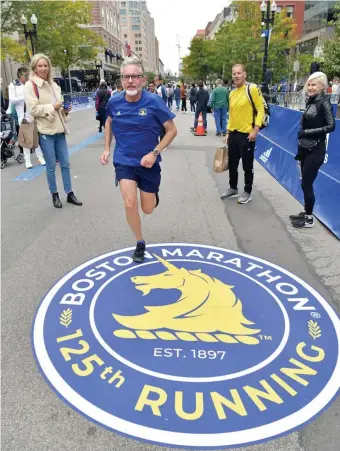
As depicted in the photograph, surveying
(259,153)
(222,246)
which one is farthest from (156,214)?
(259,153)

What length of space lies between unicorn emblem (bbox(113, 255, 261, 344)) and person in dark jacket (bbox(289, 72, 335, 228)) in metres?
2.19

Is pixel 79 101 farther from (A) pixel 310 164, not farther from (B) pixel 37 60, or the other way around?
(A) pixel 310 164

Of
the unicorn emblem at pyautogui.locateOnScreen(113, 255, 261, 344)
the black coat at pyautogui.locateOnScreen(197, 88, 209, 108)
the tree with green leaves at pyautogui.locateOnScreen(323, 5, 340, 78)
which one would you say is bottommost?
the unicorn emblem at pyautogui.locateOnScreen(113, 255, 261, 344)

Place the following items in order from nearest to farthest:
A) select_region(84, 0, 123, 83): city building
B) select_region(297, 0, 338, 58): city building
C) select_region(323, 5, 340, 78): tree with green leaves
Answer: select_region(323, 5, 340, 78): tree with green leaves → select_region(297, 0, 338, 58): city building → select_region(84, 0, 123, 83): city building

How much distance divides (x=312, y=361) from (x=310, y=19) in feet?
200

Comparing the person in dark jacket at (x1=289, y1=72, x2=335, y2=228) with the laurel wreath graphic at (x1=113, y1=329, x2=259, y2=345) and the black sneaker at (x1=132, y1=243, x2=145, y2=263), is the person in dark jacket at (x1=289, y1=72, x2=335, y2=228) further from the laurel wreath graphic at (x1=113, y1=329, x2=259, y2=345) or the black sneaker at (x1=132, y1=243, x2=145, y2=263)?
the laurel wreath graphic at (x1=113, y1=329, x2=259, y2=345)

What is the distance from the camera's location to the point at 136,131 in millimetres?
3877

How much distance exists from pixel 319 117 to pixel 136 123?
235 cm

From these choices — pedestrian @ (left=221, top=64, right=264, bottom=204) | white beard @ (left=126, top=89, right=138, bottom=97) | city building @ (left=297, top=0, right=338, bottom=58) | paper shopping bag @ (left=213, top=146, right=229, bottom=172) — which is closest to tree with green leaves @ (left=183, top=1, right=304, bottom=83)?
city building @ (left=297, top=0, right=338, bottom=58)

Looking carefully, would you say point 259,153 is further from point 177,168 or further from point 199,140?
point 199,140

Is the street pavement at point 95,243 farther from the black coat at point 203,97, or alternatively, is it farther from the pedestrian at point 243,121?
the black coat at point 203,97

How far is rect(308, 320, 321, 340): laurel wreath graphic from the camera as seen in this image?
9.69 feet

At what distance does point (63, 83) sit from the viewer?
149 feet

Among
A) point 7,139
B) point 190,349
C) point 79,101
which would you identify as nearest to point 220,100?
point 7,139
